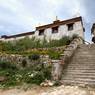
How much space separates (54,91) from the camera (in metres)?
8.90

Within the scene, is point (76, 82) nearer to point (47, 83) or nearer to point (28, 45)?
point (47, 83)

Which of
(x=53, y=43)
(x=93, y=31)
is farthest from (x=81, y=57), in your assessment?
(x=93, y=31)

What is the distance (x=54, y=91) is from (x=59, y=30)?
16.1m

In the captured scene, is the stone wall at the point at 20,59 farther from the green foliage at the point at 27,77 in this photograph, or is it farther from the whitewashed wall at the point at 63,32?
the whitewashed wall at the point at 63,32

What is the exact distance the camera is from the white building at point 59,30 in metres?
23.4

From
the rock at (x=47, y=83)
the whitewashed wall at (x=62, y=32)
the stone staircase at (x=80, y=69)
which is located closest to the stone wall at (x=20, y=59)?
the stone staircase at (x=80, y=69)

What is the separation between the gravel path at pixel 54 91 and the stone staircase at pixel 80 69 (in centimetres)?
75

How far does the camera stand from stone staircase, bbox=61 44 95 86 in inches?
396

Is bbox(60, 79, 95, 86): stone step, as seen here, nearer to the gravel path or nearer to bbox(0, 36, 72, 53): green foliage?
the gravel path

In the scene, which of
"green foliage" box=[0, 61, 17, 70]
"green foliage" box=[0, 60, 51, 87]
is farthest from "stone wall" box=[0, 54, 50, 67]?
"green foliage" box=[0, 60, 51, 87]

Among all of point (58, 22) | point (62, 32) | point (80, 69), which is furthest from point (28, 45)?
point (80, 69)

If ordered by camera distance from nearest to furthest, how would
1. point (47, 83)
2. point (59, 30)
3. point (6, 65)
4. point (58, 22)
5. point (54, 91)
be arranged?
point (54, 91)
point (47, 83)
point (6, 65)
point (59, 30)
point (58, 22)

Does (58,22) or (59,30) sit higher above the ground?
(58,22)

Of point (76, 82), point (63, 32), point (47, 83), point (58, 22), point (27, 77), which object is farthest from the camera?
point (58, 22)
